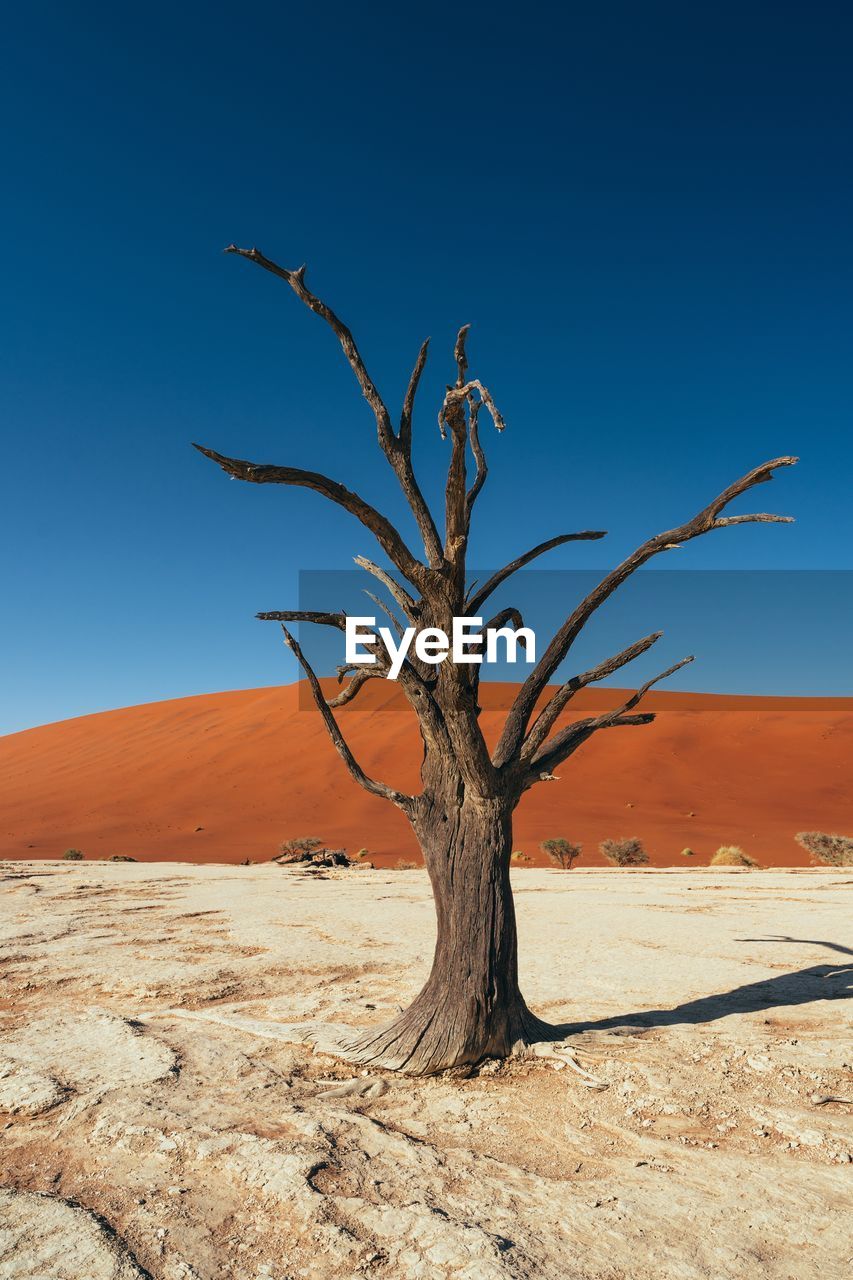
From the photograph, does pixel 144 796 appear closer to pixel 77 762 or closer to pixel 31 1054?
pixel 77 762

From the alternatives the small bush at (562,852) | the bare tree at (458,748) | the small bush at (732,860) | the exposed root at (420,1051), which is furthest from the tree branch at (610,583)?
the small bush at (562,852)

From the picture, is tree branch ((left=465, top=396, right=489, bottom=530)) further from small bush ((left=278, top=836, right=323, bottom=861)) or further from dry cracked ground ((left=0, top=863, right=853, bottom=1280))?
small bush ((left=278, top=836, right=323, bottom=861))

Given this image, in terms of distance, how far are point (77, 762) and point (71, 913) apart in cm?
4163

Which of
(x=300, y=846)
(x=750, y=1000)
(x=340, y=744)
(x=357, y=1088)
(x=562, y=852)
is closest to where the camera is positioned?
(x=357, y=1088)

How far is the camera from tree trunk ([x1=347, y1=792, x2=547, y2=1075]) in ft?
15.4

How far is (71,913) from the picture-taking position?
440 inches

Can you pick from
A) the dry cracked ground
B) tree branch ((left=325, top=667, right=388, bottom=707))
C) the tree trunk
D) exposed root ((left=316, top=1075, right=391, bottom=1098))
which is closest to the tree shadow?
the dry cracked ground

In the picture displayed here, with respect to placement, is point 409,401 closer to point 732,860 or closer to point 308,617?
point 308,617

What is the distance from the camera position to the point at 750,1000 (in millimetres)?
6289

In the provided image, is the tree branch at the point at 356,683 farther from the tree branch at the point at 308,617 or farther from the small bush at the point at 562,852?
the small bush at the point at 562,852

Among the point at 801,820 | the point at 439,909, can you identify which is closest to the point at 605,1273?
the point at 439,909

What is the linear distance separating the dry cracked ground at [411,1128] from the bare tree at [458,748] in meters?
0.30

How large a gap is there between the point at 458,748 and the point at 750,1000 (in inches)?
142

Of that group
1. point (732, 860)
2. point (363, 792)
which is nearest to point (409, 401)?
point (732, 860)
